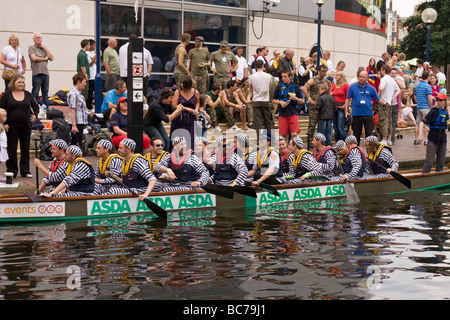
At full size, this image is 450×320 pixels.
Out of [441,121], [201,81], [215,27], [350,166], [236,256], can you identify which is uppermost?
[215,27]

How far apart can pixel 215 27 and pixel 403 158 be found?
28.2 feet

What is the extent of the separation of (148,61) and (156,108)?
3241mm

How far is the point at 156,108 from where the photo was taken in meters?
14.8

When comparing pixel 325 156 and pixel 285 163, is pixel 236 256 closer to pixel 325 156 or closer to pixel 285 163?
pixel 285 163

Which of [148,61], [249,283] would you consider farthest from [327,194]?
[249,283]

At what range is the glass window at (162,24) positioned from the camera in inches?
886

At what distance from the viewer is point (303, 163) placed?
50.3ft

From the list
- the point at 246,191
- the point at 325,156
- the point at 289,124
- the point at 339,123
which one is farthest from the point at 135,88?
the point at 339,123

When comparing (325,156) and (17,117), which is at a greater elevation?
(17,117)

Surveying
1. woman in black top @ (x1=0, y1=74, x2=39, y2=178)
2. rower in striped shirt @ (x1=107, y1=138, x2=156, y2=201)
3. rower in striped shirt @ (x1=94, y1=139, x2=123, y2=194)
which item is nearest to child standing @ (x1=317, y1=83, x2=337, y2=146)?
rower in striped shirt @ (x1=107, y1=138, x2=156, y2=201)

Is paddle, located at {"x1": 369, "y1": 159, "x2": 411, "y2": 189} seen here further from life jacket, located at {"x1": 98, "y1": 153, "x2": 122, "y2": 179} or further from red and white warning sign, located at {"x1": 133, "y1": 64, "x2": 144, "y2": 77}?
life jacket, located at {"x1": 98, "y1": 153, "x2": 122, "y2": 179}

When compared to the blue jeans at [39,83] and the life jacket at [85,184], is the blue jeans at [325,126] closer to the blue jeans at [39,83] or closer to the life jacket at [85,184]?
the blue jeans at [39,83]

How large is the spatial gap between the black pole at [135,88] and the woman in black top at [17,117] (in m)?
2.08

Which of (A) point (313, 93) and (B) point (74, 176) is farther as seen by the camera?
(A) point (313, 93)
